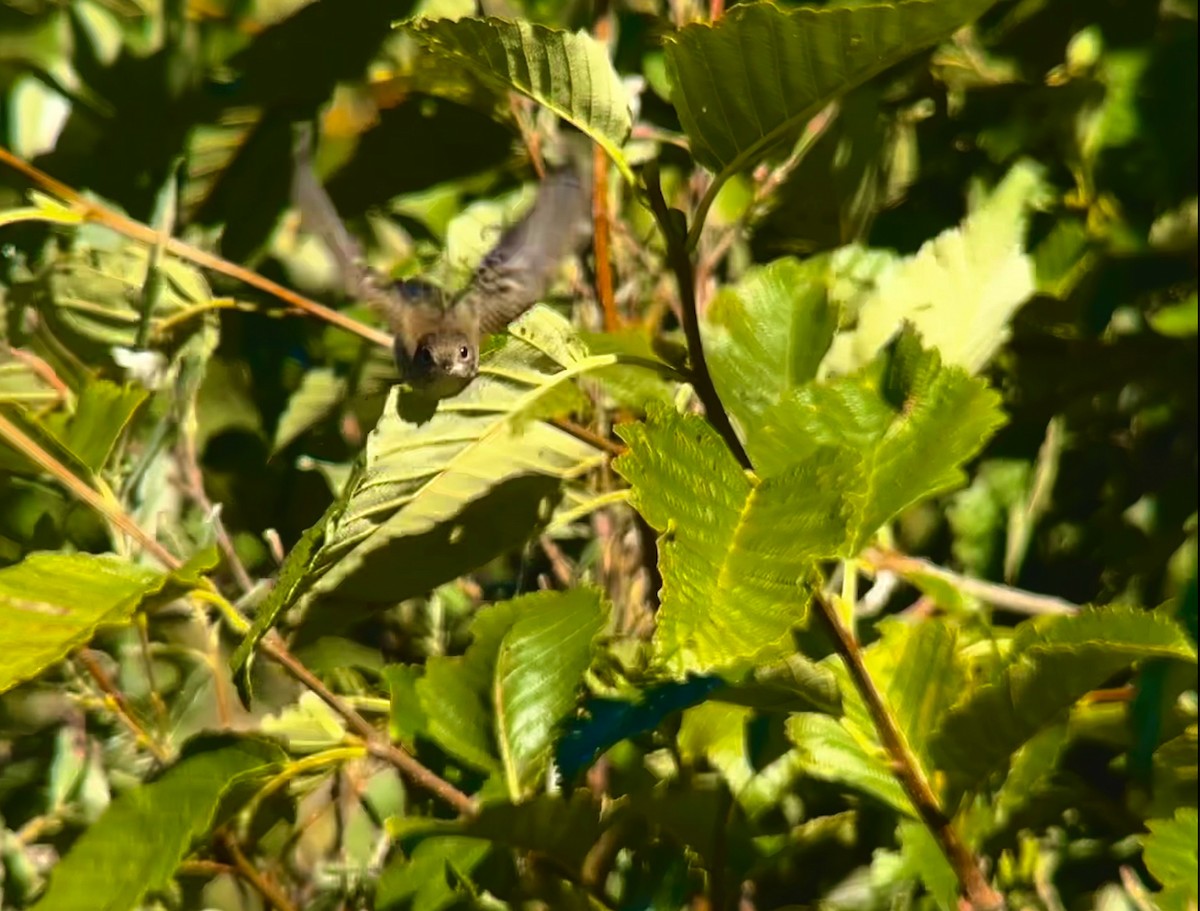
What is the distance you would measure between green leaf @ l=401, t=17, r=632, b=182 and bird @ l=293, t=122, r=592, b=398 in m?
0.22

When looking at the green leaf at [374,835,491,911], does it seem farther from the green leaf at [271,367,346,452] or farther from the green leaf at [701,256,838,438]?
the green leaf at [271,367,346,452]

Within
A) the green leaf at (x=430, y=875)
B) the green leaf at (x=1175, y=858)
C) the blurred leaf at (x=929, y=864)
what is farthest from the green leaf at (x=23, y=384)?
the green leaf at (x=1175, y=858)

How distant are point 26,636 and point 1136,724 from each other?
82cm

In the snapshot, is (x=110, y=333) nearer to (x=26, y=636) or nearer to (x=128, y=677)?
(x=128, y=677)

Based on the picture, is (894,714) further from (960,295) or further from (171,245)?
(171,245)

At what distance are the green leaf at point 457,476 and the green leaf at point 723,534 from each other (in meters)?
0.17

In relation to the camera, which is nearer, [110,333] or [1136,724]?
[1136,724]

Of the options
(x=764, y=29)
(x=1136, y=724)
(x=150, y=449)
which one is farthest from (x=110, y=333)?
(x=1136, y=724)

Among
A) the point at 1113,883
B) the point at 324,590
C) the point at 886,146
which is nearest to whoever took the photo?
the point at 324,590

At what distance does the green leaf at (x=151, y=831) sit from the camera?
91cm

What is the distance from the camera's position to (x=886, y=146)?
1515 mm

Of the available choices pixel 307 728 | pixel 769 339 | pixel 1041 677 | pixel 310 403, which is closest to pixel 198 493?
pixel 310 403

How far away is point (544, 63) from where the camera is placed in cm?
75

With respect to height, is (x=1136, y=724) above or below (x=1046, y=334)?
below
